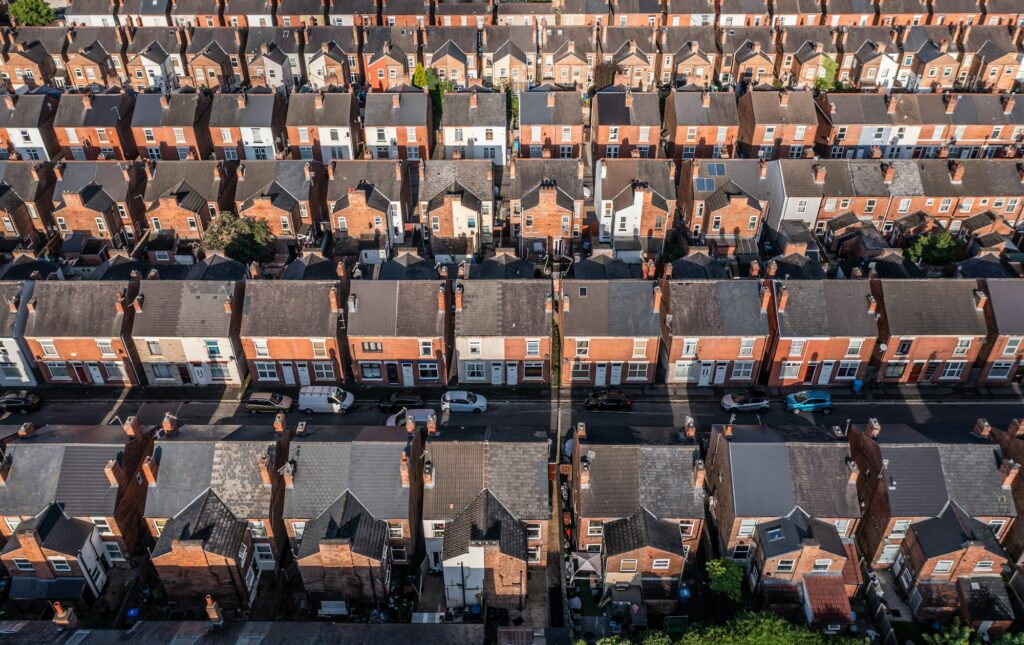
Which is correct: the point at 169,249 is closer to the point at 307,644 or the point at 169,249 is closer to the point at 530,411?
the point at 530,411

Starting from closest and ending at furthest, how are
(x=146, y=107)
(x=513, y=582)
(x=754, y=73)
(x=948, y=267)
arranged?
(x=513, y=582), (x=948, y=267), (x=146, y=107), (x=754, y=73)

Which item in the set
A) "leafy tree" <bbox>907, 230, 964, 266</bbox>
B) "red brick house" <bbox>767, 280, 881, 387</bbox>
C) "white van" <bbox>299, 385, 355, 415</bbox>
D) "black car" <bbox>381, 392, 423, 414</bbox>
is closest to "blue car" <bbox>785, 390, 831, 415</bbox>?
"red brick house" <bbox>767, 280, 881, 387</bbox>

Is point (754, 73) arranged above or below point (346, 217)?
above

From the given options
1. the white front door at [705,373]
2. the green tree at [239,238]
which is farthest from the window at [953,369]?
the green tree at [239,238]

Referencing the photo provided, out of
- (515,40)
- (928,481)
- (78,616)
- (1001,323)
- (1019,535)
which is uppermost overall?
(515,40)

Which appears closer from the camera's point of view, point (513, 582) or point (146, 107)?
point (513, 582)

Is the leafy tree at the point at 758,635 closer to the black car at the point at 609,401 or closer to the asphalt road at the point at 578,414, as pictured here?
the asphalt road at the point at 578,414

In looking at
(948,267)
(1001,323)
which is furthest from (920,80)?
(1001,323)
